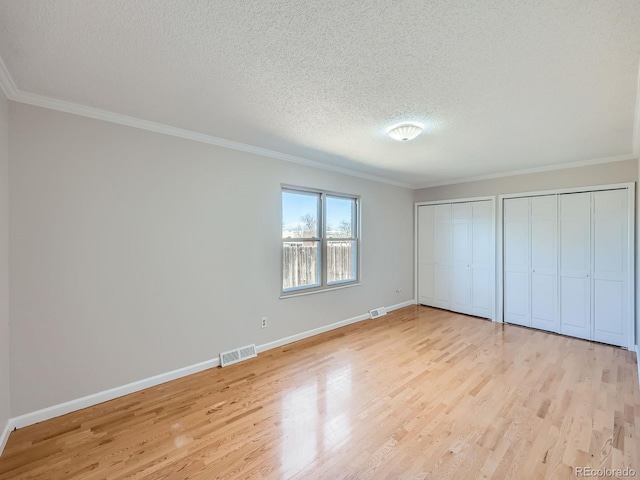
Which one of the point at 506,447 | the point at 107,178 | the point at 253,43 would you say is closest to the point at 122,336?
the point at 107,178

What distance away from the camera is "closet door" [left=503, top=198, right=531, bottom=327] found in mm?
4469

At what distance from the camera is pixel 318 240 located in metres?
4.23

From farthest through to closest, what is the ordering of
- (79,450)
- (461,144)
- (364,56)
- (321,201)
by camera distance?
(321,201), (461,144), (79,450), (364,56)

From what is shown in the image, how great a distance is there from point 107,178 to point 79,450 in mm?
2056

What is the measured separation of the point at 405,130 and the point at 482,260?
330cm

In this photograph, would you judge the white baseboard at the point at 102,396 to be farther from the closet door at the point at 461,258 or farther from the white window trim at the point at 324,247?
the closet door at the point at 461,258

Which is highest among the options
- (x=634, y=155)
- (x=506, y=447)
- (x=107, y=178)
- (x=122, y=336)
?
(x=634, y=155)

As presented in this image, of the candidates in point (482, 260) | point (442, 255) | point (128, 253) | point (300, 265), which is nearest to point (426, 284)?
point (442, 255)

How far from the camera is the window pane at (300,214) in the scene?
152 inches

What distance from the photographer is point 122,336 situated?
256cm

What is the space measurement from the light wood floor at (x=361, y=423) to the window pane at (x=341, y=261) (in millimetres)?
1343

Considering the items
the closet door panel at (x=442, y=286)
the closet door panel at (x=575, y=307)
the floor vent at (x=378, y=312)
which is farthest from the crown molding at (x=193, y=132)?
the floor vent at (x=378, y=312)

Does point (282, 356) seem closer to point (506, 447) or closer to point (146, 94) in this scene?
point (506, 447)

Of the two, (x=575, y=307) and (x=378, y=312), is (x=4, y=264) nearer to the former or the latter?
(x=378, y=312)
